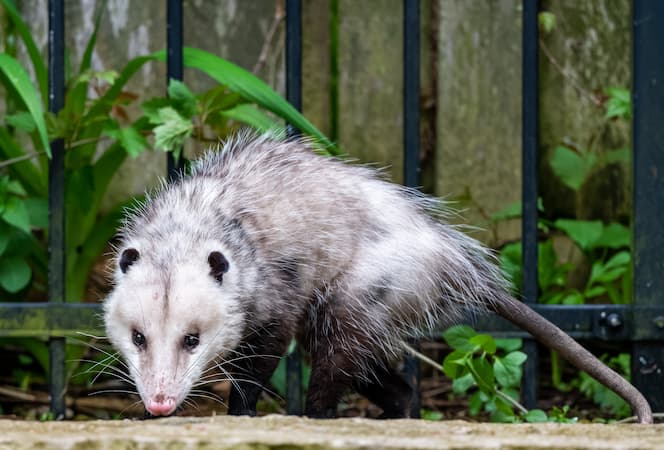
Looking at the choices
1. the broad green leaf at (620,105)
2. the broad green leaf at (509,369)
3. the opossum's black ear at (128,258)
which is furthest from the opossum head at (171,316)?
the broad green leaf at (620,105)

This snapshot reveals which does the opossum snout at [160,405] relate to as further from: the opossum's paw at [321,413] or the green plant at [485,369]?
the green plant at [485,369]

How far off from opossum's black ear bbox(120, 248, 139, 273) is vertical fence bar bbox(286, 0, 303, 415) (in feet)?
2.28

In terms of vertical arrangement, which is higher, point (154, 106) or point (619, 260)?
point (154, 106)

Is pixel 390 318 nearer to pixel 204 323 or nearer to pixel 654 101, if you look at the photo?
pixel 204 323

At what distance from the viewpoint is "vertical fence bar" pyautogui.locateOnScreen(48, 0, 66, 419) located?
10.4ft

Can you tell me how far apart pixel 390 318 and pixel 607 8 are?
183 cm

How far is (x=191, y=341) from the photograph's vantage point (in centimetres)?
257

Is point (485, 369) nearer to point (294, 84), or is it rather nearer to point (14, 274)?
point (294, 84)

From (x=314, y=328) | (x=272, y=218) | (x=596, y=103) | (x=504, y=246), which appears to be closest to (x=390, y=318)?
(x=314, y=328)

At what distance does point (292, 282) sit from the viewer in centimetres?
282

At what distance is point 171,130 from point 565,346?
117cm

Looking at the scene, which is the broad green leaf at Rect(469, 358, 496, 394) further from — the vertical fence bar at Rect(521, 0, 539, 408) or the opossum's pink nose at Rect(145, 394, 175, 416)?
the opossum's pink nose at Rect(145, 394, 175, 416)

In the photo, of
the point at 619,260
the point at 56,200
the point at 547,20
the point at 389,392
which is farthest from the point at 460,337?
the point at 547,20

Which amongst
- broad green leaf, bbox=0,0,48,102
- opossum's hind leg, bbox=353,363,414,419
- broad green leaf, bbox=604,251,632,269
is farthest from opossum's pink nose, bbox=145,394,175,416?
broad green leaf, bbox=604,251,632,269
